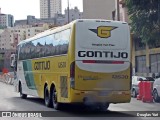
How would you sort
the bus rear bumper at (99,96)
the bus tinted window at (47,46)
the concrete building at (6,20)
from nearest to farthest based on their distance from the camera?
the bus rear bumper at (99,96), the bus tinted window at (47,46), the concrete building at (6,20)

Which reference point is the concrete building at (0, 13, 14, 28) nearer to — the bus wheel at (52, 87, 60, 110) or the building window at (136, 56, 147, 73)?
the building window at (136, 56, 147, 73)

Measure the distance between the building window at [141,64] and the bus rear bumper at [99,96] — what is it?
2859 centimetres

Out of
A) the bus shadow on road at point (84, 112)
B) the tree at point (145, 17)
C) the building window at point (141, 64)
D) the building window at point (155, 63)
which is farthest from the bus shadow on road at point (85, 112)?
the building window at point (141, 64)

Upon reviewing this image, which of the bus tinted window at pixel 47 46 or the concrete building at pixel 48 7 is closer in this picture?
the bus tinted window at pixel 47 46

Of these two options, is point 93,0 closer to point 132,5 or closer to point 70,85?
point 132,5

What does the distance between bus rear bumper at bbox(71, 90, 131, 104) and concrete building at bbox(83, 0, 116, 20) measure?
219 ft

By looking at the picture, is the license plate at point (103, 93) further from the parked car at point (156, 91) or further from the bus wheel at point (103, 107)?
the parked car at point (156, 91)

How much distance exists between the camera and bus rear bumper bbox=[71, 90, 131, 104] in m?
14.9

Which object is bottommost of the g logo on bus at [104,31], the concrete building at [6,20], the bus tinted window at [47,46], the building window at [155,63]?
the building window at [155,63]

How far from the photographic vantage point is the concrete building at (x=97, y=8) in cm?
8206

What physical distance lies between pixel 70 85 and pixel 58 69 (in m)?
1.72

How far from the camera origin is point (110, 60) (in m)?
15.3

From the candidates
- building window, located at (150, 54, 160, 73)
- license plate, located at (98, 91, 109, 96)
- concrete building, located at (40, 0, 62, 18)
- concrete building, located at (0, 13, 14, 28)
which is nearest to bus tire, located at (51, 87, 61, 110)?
license plate, located at (98, 91, 109, 96)

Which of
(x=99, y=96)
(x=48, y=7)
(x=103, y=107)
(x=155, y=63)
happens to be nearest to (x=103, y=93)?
(x=99, y=96)
